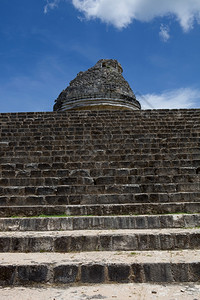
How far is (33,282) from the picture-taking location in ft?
9.73

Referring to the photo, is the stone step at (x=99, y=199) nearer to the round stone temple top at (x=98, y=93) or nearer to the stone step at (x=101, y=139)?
the stone step at (x=101, y=139)

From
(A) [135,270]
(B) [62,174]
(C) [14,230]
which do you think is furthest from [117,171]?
(A) [135,270]

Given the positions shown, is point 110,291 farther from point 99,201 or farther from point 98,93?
point 98,93

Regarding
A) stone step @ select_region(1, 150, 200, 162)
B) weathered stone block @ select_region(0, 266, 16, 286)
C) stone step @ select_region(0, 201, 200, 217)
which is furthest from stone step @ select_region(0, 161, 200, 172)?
weathered stone block @ select_region(0, 266, 16, 286)

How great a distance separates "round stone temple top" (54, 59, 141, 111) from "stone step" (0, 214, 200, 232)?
1257cm

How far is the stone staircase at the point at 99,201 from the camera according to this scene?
297cm

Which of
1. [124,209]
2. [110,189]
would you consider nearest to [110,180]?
[110,189]

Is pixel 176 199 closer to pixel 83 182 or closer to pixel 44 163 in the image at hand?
pixel 83 182

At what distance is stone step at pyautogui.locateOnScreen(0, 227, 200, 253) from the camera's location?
3656 mm

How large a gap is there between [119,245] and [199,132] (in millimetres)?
5883

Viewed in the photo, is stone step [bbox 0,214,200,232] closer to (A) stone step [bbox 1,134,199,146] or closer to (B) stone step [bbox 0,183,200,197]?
(B) stone step [bbox 0,183,200,197]

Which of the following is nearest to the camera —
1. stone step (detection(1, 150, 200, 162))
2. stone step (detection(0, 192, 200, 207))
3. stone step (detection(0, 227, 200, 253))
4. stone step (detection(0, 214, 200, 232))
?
stone step (detection(0, 227, 200, 253))

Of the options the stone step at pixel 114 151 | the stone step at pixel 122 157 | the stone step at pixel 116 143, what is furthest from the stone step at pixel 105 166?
the stone step at pixel 116 143

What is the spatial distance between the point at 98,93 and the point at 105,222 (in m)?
13.0
